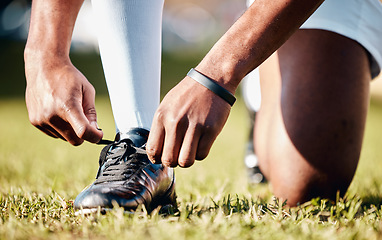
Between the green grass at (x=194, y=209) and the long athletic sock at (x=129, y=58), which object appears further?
the long athletic sock at (x=129, y=58)

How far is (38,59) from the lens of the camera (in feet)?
3.83

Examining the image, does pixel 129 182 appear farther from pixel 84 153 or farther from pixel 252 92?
pixel 84 153

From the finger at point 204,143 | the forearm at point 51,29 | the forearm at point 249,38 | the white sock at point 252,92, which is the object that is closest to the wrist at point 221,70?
the forearm at point 249,38

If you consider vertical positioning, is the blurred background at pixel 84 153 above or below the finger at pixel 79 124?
below

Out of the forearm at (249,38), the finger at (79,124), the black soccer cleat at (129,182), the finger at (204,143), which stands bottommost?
the black soccer cleat at (129,182)

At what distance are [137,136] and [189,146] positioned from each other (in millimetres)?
390

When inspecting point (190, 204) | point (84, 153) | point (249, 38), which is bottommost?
point (84, 153)

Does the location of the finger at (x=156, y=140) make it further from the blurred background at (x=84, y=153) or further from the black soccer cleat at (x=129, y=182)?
the blurred background at (x=84, y=153)

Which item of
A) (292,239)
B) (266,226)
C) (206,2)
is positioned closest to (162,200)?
(266,226)

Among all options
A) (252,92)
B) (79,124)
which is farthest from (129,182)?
(252,92)

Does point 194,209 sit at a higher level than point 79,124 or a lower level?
lower

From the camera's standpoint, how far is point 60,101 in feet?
3.47

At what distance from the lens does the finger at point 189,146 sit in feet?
2.89

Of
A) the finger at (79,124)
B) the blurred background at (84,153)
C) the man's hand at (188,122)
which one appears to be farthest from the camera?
the blurred background at (84,153)
